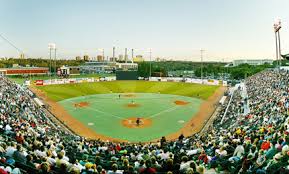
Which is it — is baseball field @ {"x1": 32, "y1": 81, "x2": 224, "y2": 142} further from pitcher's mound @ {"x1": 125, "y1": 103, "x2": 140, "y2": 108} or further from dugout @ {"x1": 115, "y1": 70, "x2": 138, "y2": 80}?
dugout @ {"x1": 115, "y1": 70, "x2": 138, "y2": 80}

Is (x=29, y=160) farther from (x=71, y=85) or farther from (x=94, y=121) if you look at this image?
(x=71, y=85)

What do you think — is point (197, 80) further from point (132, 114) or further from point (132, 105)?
point (132, 114)

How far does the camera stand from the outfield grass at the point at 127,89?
56031 millimetres

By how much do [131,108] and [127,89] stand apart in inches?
859

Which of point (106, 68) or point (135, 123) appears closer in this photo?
point (135, 123)

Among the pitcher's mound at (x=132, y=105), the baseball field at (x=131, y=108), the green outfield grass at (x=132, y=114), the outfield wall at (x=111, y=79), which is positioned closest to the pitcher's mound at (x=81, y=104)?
the baseball field at (x=131, y=108)

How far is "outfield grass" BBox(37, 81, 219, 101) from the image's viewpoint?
184 feet

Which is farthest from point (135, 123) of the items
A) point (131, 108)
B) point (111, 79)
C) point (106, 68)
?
point (106, 68)

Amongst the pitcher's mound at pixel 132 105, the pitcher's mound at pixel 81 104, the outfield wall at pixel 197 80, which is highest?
the outfield wall at pixel 197 80

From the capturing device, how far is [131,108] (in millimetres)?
43656

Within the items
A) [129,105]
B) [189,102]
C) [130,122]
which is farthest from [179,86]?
[130,122]

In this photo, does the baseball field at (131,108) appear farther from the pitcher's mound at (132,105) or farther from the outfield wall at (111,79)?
A: the outfield wall at (111,79)

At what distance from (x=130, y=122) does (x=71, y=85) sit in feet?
112

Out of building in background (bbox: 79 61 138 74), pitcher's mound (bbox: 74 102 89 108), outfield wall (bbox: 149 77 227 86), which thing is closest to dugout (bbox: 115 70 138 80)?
outfield wall (bbox: 149 77 227 86)
